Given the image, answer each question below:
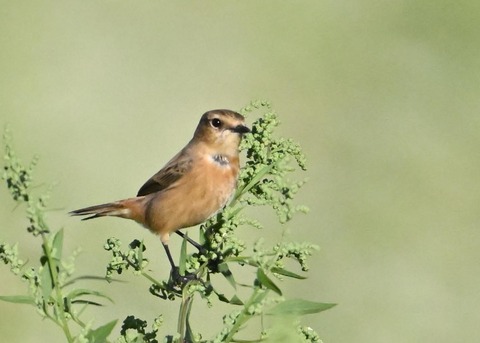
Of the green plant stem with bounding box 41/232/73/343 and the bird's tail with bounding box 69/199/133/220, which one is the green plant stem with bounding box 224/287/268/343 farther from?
the bird's tail with bounding box 69/199/133/220

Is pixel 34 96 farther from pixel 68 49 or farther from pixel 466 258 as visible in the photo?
pixel 466 258

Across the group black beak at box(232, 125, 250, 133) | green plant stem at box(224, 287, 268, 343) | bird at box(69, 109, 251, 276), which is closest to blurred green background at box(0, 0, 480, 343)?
bird at box(69, 109, 251, 276)

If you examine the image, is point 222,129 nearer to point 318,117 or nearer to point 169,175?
point 169,175

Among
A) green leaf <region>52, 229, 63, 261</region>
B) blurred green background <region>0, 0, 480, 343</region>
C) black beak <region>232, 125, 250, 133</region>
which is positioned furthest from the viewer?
blurred green background <region>0, 0, 480, 343</region>

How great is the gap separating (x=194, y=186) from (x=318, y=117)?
10.8 ft

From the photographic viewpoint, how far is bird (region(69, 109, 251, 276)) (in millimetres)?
3727

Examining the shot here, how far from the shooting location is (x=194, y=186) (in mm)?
3836

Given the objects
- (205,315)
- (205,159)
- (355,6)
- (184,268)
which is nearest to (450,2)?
(355,6)

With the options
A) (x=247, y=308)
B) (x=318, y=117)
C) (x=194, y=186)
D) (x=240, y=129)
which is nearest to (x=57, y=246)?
(x=247, y=308)

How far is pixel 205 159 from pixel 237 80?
321 centimetres

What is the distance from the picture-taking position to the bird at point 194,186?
147 inches

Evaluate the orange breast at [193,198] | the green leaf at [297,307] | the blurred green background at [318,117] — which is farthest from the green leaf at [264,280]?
the blurred green background at [318,117]

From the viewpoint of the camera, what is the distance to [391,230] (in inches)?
265

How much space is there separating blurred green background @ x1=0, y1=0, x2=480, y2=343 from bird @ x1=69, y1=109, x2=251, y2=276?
1507mm
